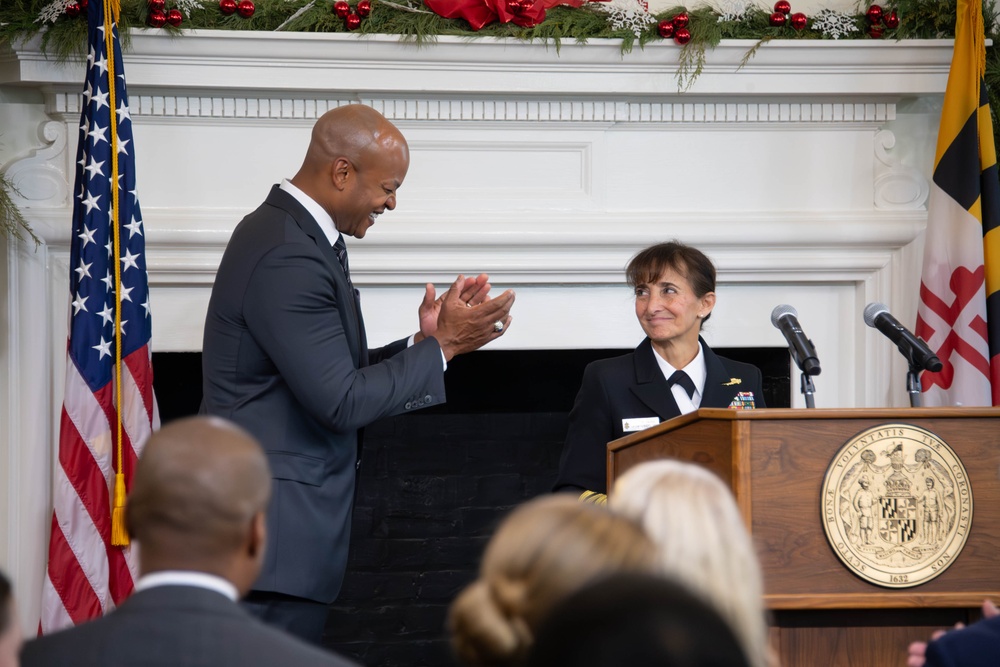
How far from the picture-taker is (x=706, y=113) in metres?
4.07

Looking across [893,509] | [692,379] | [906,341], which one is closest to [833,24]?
[692,379]

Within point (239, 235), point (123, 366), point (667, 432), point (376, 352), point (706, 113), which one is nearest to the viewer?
point (667, 432)

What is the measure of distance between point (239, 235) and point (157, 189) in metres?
1.54

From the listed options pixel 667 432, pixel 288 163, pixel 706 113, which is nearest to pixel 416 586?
pixel 288 163

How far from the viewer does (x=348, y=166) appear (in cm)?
262

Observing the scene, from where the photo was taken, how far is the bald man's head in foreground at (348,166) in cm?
261

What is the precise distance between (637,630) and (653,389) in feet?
7.48

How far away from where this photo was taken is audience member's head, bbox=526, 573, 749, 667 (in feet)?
2.32

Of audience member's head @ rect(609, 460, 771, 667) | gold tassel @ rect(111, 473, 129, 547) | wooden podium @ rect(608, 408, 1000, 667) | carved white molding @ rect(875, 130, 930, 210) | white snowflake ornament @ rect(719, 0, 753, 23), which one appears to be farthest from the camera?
carved white molding @ rect(875, 130, 930, 210)

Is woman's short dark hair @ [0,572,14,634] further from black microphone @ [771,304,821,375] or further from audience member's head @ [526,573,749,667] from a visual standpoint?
black microphone @ [771,304,821,375]

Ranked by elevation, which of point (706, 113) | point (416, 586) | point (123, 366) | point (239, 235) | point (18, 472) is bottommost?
point (416, 586)

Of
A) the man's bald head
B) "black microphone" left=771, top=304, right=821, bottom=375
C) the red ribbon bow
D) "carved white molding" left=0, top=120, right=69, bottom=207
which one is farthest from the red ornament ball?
"black microphone" left=771, top=304, right=821, bottom=375

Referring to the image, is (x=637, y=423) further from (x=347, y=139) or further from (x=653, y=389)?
(x=347, y=139)

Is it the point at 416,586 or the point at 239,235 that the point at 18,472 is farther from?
the point at 239,235
